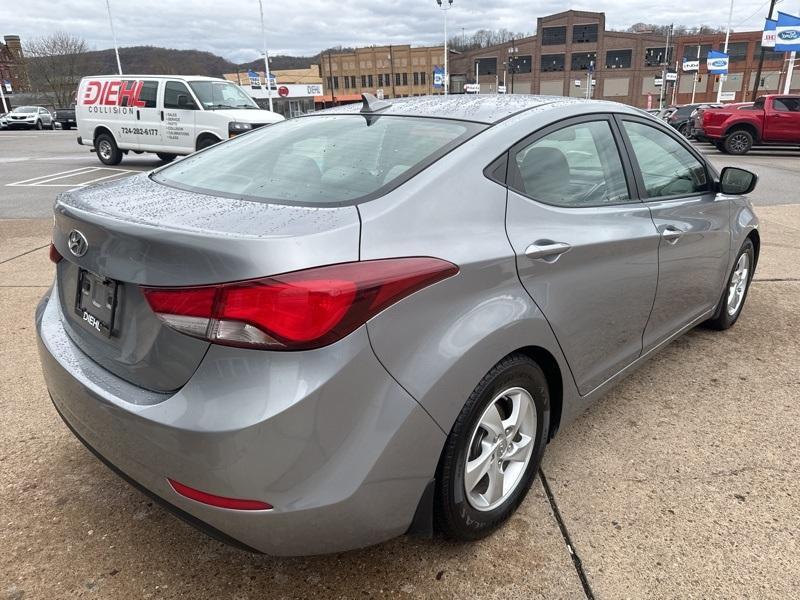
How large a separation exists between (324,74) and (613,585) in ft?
350

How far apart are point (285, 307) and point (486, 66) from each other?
4017 inches

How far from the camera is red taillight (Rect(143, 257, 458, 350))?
1531 mm

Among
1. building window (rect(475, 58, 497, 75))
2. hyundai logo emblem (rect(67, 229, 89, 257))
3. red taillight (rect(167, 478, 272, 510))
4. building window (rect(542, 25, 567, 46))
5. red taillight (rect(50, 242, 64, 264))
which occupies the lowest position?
red taillight (rect(167, 478, 272, 510))

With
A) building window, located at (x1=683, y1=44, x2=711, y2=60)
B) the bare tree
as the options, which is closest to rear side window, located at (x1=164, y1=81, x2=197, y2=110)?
the bare tree

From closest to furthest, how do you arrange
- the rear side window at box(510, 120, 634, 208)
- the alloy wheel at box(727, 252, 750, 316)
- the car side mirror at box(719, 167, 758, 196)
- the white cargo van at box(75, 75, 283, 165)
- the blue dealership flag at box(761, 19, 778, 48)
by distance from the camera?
1. the rear side window at box(510, 120, 634, 208)
2. the car side mirror at box(719, 167, 758, 196)
3. the alloy wheel at box(727, 252, 750, 316)
4. the white cargo van at box(75, 75, 283, 165)
5. the blue dealership flag at box(761, 19, 778, 48)

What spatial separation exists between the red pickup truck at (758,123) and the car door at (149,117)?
1546 centimetres

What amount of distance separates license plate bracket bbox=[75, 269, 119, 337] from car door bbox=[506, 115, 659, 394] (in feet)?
4.21

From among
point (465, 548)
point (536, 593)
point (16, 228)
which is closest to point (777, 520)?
point (536, 593)

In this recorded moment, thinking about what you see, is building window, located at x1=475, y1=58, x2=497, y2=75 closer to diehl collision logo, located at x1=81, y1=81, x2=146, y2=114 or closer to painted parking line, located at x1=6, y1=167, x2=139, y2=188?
diehl collision logo, located at x1=81, y1=81, x2=146, y2=114

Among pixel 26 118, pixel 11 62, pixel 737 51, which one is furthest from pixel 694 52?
pixel 11 62

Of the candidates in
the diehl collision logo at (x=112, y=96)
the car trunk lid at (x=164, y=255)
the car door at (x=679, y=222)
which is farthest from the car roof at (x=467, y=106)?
the diehl collision logo at (x=112, y=96)

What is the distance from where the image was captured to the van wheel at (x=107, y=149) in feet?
49.3

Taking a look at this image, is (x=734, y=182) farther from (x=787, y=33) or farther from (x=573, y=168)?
(x=787, y=33)

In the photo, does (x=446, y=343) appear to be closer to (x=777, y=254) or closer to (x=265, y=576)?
(x=265, y=576)
